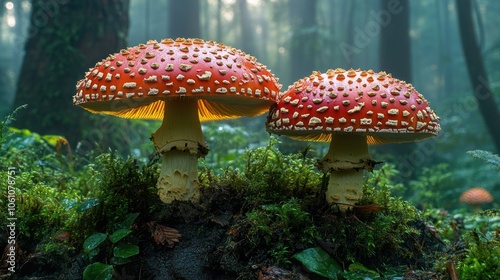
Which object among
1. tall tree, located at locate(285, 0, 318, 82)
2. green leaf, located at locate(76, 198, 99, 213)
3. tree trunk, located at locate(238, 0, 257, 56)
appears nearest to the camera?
green leaf, located at locate(76, 198, 99, 213)

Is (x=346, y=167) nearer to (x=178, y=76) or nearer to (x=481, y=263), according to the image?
(x=481, y=263)

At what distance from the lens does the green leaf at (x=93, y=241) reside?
2729mm

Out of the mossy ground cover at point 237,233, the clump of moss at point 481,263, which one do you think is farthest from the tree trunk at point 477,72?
the clump of moss at point 481,263

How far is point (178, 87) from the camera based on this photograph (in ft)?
8.78

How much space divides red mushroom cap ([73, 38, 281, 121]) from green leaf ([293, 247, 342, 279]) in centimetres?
117

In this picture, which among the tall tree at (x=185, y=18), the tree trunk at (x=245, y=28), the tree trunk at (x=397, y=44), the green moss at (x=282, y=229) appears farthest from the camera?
the tree trunk at (x=245, y=28)

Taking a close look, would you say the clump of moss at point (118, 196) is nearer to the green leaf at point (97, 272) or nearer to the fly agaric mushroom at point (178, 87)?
the fly agaric mushroom at point (178, 87)

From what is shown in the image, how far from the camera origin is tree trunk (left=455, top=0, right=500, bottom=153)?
10266 mm

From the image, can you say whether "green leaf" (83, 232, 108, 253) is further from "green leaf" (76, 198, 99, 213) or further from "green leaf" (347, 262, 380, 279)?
"green leaf" (347, 262, 380, 279)

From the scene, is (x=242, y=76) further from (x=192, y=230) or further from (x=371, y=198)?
(x=371, y=198)

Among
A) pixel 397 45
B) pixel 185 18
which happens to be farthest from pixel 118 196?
pixel 185 18

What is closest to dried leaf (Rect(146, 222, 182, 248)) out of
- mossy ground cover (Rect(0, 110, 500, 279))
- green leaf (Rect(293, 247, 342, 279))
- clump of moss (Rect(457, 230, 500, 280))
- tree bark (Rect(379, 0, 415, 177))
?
mossy ground cover (Rect(0, 110, 500, 279))

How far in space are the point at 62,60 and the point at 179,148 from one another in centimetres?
414

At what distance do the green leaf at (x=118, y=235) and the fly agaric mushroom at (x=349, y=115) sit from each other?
52.7 inches
